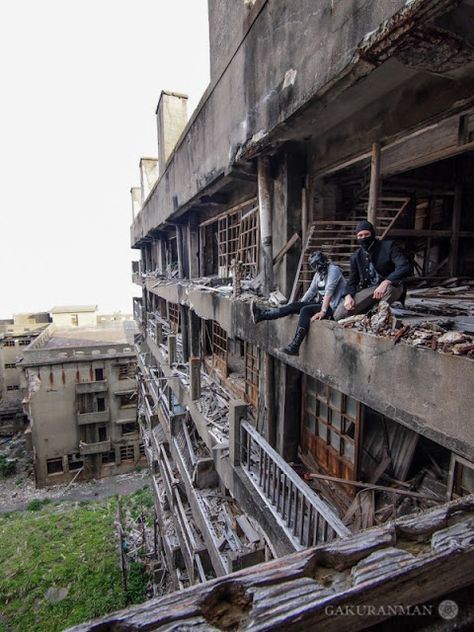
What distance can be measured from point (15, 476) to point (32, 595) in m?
11.8

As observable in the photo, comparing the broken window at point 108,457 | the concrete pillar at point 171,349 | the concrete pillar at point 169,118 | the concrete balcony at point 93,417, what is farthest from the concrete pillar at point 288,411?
the broken window at point 108,457

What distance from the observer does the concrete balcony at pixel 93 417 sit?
72.3 feet

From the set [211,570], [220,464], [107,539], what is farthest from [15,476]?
[220,464]

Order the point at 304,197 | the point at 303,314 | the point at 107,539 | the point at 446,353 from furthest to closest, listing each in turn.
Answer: the point at 107,539 → the point at 304,197 → the point at 303,314 → the point at 446,353

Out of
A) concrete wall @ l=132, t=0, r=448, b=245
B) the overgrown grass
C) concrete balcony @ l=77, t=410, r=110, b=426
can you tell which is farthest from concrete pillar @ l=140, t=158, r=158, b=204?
the overgrown grass

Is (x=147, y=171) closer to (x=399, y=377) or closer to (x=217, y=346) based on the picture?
(x=217, y=346)

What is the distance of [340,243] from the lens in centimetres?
579

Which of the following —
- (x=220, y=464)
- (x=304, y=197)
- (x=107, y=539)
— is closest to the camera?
(x=304, y=197)

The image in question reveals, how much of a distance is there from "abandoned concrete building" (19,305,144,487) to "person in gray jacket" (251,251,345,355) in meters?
20.3

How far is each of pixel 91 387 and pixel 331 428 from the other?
20224mm

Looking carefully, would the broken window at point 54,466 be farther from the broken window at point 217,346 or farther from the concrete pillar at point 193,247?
the concrete pillar at point 193,247

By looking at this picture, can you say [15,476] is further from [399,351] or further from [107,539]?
[399,351]

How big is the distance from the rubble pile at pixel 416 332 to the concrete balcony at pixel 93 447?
23.1 metres

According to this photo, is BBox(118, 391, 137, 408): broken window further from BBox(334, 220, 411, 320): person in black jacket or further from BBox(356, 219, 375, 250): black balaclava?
BBox(356, 219, 375, 250): black balaclava
